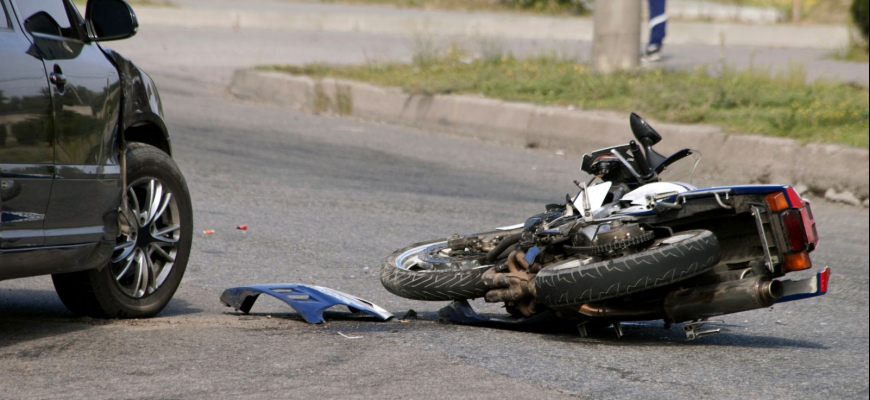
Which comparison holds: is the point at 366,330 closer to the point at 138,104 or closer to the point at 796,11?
the point at 138,104

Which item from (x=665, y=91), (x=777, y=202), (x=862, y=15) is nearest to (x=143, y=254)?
(x=777, y=202)

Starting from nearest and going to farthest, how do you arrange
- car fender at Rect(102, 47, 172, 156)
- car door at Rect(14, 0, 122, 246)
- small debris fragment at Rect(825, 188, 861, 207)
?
car door at Rect(14, 0, 122, 246) → car fender at Rect(102, 47, 172, 156) → small debris fragment at Rect(825, 188, 861, 207)

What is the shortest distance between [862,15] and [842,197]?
26.3ft

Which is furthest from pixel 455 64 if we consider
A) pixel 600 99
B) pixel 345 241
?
pixel 345 241

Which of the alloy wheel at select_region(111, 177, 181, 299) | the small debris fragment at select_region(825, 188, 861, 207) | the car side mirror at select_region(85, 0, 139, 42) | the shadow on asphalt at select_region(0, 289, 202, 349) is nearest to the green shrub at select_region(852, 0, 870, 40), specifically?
the small debris fragment at select_region(825, 188, 861, 207)

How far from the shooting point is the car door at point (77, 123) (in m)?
4.41

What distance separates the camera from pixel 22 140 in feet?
13.7

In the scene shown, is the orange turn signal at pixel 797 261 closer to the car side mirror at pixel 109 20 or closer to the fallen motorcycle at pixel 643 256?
the fallen motorcycle at pixel 643 256

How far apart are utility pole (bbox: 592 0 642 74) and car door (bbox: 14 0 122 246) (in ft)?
30.8

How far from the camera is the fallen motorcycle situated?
455 cm

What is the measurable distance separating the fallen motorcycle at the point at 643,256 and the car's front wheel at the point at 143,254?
3.57 feet

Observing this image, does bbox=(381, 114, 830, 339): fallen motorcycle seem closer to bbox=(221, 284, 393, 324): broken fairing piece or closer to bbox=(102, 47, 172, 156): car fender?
bbox=(221, 284, 393, 324): broken fairing piece

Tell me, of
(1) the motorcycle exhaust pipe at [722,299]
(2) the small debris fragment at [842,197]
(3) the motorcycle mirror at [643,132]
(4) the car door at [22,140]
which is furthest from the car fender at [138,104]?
(2) the small debris fragment at [842,197]

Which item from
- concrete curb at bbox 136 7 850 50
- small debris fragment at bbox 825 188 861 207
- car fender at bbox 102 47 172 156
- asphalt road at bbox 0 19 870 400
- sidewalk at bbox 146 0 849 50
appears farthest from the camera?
concrete curb at bbox 136 7 850 50
